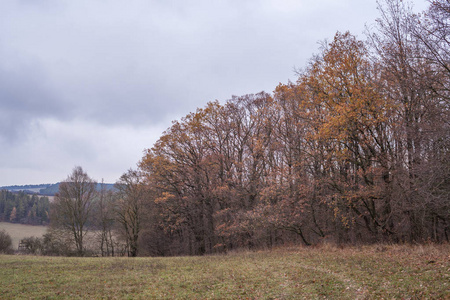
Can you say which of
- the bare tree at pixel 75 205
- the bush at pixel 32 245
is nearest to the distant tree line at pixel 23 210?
the bush at pixel 32 245

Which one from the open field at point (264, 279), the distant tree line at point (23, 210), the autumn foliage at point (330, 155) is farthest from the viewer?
the distant tree line at point (23, 210)

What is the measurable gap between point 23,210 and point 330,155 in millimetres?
95326

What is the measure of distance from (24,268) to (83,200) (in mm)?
28258

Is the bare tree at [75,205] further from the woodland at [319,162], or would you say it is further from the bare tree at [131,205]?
the bare tree at [131,205]

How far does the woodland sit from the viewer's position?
14.2m

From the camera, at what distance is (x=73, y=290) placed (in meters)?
11.8

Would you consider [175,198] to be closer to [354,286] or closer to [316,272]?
[316,272]

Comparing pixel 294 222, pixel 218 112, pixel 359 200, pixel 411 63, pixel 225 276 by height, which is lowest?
pixel 225 276

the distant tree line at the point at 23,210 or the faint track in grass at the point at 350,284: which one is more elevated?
the distant tree line at the point at 23,210

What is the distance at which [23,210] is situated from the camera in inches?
3467

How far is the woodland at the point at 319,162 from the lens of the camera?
46.7ft

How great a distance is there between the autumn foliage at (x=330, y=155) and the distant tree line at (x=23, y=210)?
67.0 meters

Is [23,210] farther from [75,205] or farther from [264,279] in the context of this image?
[264,279]

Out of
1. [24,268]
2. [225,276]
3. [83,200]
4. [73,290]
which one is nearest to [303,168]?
[225,276]
